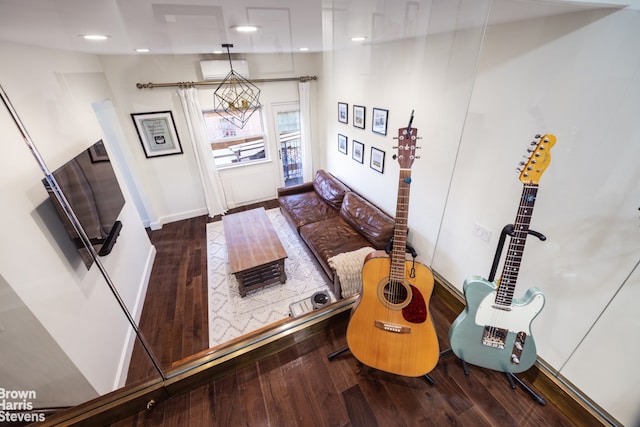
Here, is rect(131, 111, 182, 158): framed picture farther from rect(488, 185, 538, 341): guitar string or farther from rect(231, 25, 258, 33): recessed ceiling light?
rect(488, 185, 538, 341): guitar string

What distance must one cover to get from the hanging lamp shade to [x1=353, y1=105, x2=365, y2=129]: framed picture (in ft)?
4.73

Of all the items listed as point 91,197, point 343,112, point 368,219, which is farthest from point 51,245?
point 343,112

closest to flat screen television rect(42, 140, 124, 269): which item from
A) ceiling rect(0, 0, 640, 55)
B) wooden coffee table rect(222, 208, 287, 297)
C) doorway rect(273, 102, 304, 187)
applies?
ceiling rect(0, 0, 640, 55)

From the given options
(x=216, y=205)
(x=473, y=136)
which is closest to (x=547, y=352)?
(x=473, y=136)

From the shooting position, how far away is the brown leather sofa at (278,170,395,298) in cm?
281

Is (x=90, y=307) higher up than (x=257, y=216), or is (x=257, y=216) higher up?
(x=90, y=307)

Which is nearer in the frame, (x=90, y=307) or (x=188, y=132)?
(x=90, y=307)

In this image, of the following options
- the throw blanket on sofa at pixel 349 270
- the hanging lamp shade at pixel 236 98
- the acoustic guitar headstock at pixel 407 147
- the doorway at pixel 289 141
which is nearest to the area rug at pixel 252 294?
the throw blanket on sofa at pixel 349 270

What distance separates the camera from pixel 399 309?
49.9 inches

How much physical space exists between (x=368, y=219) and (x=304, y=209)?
117cm

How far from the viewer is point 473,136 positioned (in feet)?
5.74

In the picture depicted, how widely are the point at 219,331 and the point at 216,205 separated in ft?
7.76

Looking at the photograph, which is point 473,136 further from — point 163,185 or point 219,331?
point 163,185

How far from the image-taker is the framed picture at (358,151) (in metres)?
3.17
